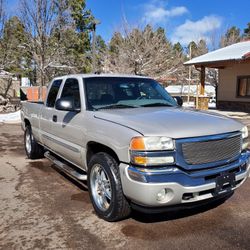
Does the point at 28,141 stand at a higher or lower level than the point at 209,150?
lower

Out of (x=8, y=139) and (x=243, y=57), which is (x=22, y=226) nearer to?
(x=8, y=139)

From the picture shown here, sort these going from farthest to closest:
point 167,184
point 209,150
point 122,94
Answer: point 122,94, point 209,150, point 167,184

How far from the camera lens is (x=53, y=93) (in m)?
6.24

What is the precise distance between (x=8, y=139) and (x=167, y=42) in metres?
24.9

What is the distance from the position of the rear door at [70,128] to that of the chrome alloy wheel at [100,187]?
490mm

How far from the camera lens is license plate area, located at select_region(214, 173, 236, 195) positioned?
12.2 ft

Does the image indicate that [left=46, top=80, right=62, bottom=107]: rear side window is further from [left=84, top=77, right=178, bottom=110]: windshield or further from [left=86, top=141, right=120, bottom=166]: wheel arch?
[left=86, top=141, right=120, bottom=166]: wheel arch

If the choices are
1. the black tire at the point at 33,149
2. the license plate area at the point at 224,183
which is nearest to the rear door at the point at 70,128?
the black tire at the point at 33,149

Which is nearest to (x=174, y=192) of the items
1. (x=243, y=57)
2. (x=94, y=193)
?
(x=94, y=193)

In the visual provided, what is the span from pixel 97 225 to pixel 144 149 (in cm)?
126

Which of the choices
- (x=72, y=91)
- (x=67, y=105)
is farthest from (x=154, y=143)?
(x=72, y=91)

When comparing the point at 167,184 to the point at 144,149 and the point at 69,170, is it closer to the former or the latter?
the point at 144,149

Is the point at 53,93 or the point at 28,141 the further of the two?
the point at 28,141

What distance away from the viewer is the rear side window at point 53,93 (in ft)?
20.0
